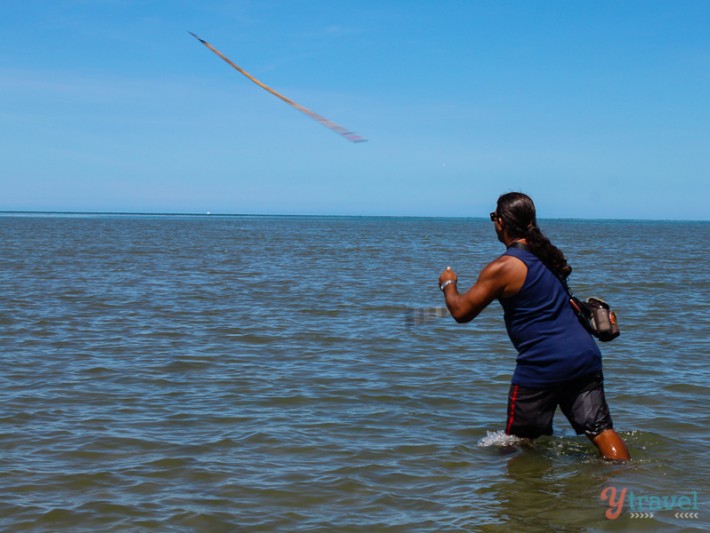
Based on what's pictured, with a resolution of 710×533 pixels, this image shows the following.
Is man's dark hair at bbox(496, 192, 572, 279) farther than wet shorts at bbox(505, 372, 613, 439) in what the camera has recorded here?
No

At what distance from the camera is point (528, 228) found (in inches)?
212

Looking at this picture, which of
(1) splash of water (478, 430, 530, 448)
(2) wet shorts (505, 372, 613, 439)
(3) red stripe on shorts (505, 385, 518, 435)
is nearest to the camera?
(2) wet shorts (505, 372, 613, 439)

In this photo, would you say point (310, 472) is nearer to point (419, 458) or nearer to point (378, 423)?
point (419, 458)

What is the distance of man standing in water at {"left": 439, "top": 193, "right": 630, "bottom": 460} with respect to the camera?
5.28 meters

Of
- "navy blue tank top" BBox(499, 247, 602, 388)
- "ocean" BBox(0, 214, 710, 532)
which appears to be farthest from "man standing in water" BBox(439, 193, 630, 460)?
"ocean" BBox(0, 214, 710, 532)

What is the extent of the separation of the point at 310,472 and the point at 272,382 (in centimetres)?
288

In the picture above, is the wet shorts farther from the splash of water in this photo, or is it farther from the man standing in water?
the splash of water

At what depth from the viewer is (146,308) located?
47.7 feet

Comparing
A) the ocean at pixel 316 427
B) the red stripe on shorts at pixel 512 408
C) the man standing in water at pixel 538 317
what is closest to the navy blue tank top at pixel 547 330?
the man standing in water at pixel 538 317

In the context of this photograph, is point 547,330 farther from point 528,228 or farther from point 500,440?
point 500,440

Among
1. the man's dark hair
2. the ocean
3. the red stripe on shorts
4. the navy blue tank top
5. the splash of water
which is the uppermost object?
the man's dark hair

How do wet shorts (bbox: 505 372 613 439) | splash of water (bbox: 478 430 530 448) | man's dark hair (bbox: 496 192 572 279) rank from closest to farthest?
man's dark hair (bbox: 496 192 572 279) → wet shorts (bbox: 505 372 613 439) → splash of water (bbox: 478 430 530 448)

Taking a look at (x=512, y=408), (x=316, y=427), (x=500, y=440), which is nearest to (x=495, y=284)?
(x=512, y=408)

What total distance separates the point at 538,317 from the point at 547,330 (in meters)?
0.10
